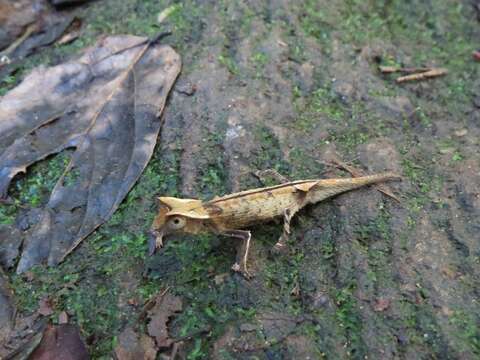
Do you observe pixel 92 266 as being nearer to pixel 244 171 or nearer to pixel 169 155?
pixel 169 155

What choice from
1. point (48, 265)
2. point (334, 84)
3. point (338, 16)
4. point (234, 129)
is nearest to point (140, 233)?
point (48, 265)

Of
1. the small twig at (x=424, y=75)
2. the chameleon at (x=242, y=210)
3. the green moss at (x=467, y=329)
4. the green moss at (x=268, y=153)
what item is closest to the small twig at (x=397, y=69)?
the small twig at (x=424, y=75)

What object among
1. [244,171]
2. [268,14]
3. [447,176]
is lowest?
[447,176]

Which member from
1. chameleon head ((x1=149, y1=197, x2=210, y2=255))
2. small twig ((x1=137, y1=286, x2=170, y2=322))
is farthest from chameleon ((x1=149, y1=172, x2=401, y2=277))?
small twig ((x1=137, y1=286, x2=170, y2=322))

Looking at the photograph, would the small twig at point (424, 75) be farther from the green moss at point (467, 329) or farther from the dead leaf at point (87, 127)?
the green moss at point (467, 329)

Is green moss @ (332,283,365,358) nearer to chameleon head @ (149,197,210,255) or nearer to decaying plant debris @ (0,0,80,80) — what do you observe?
chameleon head @ (149,197,210,255)
